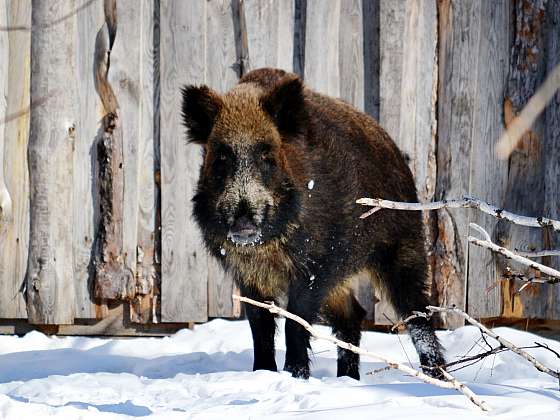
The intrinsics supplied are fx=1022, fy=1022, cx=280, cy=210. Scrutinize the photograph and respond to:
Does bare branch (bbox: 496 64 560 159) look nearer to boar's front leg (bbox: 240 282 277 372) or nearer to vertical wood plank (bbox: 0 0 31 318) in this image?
boar's front leg (bbox: 240 282 277 372)

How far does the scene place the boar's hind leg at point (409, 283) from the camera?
18.9 ft

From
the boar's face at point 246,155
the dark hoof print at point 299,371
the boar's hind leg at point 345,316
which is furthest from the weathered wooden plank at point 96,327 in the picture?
the dark hoof print at point 299,371

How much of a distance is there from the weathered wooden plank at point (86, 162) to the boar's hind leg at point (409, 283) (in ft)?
6.53

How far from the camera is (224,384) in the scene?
172 inches

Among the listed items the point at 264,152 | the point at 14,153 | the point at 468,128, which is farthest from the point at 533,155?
the point at 14,153

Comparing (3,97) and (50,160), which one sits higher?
(3,97)

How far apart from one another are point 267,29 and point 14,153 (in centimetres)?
183

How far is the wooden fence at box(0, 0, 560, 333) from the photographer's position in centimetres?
659

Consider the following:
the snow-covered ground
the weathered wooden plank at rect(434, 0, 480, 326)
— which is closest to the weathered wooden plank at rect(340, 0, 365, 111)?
the weathered wooden plank at rect(434, 0, 480, 326)

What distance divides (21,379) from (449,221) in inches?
115

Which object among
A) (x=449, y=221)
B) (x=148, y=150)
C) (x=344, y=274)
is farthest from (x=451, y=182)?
(x=148, y=150)

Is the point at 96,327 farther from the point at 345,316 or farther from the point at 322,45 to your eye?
the point at 322,45

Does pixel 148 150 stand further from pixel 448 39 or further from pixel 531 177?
pixel 531 177

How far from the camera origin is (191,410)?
375cm
